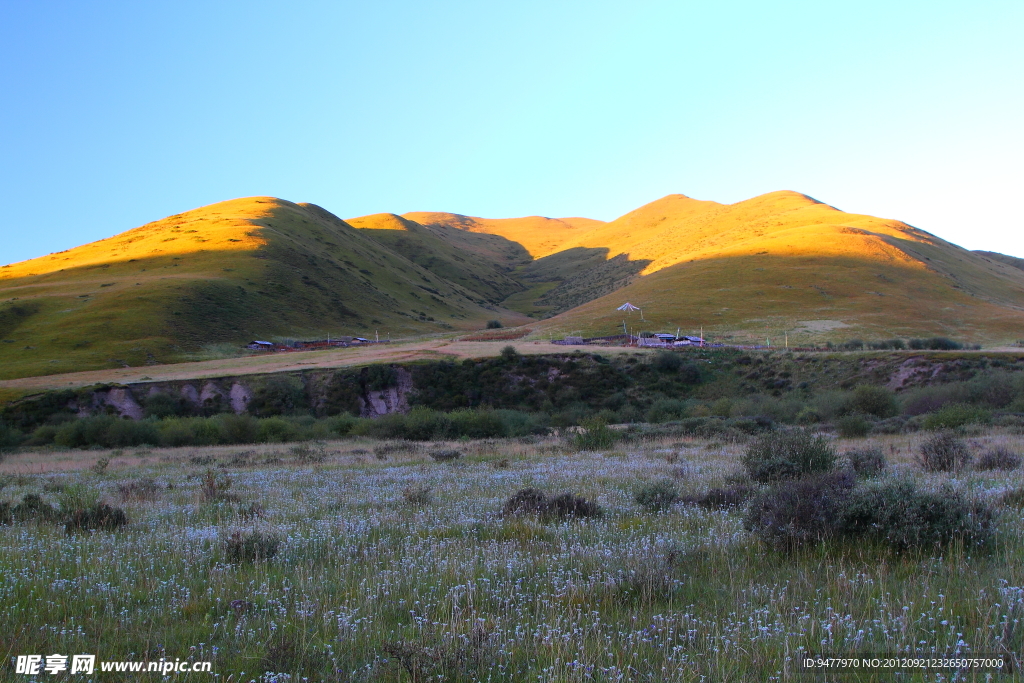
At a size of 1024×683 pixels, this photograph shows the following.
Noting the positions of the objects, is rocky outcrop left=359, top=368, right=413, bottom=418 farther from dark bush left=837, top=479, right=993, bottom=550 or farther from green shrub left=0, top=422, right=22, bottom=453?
dark bush left=837, top=479, right=993, bottom=550

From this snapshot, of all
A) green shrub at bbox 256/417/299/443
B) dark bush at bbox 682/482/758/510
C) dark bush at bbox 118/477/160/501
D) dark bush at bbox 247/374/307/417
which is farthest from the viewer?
dark bush at bbox 247/374/307/417

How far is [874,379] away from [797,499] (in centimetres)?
4240

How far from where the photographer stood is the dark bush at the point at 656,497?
8141mm

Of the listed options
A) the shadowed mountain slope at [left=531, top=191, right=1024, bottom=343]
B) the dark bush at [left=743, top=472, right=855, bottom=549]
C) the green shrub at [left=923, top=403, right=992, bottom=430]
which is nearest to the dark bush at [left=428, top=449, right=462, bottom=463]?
the dark bush at [left=743, top=472, right=855, bottom=549]

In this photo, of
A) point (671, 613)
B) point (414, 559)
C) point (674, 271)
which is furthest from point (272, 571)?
point (674, 271)

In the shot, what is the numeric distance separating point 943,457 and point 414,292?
411ft

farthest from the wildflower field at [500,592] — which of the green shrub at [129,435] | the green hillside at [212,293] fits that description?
the green hillside at [212,293]

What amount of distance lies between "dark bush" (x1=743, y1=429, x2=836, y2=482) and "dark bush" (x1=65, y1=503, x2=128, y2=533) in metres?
9.06

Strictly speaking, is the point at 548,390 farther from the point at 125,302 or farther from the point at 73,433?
the point at 125,302

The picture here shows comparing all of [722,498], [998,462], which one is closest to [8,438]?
[722,498]

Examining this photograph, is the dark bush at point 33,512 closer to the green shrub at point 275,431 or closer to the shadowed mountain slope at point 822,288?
the green shrub at point 275,431

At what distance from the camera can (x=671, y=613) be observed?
4.09m

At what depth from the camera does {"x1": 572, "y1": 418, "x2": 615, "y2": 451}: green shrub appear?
67.0 ft

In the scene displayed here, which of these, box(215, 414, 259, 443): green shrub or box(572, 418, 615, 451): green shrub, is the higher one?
box(572, 418, 615, 451): green shrub
